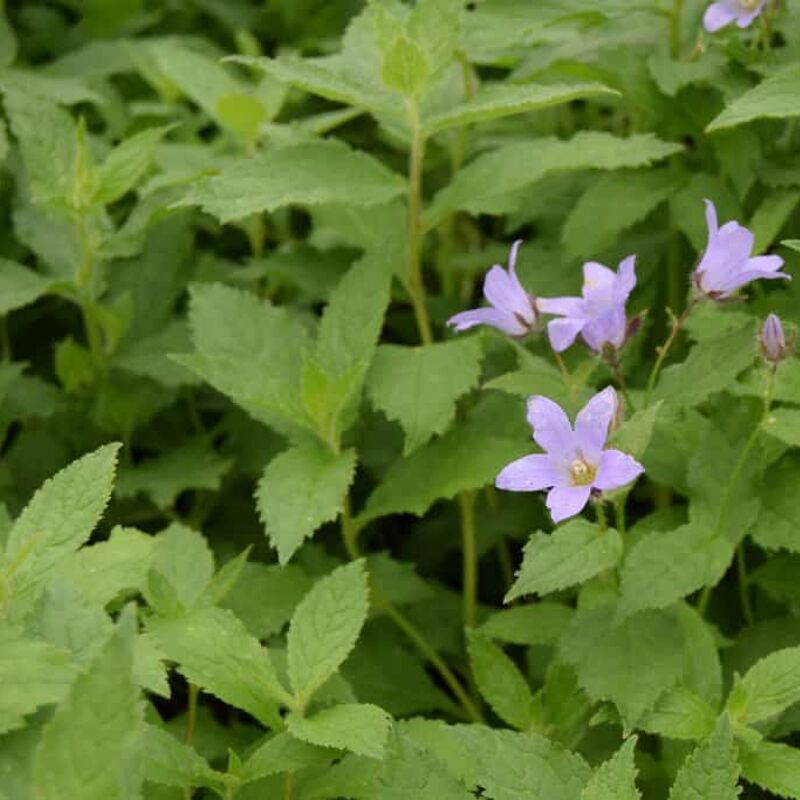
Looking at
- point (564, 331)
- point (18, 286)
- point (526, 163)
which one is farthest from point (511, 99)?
point (18, 286)

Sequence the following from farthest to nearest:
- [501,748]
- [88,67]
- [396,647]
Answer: [88,67] < [396,647] < [501,748]

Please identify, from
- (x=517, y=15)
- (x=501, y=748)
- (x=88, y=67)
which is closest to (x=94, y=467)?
(x=501, y=748)

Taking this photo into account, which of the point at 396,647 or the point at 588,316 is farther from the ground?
the point at 588,316

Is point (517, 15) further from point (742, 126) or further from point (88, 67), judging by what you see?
point (88, 67)

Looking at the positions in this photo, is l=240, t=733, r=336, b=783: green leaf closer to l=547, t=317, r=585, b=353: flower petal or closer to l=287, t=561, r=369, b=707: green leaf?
l=287, t=561, r=369, b=707: green leaf

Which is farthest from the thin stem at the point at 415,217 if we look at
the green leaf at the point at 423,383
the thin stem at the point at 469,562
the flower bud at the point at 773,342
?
the flower bud at the point at 773,342

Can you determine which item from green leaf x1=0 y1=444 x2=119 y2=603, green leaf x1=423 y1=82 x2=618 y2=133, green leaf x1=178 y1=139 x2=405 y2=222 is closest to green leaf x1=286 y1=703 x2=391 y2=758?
green leaf x1=0 y1=444 x2=119 y2=603
